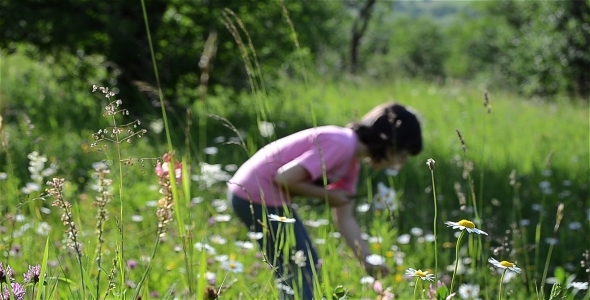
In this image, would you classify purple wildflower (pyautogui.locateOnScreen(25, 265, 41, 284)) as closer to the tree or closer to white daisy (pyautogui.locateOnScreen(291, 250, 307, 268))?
white daisy (pyautogui.locateOnScreen(291, 250, 307, 268))

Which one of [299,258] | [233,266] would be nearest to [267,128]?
[233,266]

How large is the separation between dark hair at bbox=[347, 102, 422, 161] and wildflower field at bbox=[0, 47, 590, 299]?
186 mm

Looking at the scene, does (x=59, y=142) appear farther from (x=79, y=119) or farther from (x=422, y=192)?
(x=422, y=192)

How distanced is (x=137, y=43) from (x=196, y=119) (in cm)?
89

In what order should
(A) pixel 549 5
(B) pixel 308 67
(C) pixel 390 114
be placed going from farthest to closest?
1. (A) pixel 549 5
2. (B) pixel 308 67
3. (C) pixel 390 114

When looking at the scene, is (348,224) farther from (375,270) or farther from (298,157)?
(298,157)

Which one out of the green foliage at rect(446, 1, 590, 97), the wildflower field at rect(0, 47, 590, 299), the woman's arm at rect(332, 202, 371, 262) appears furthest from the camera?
the green foliage at rect(446, 1, 590, 97)

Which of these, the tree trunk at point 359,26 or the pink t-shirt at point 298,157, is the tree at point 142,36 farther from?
the tree trunk at point 359,26

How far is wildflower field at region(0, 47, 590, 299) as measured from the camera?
4.80 ft

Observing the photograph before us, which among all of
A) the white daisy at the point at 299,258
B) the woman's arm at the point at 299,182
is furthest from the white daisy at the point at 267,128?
the white daisy at the point at 299,258

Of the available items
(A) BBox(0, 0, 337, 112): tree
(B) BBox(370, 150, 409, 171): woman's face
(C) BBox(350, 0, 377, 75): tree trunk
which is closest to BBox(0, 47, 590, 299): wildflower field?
(B) BBox(370, 150, 409, 171): woman's face

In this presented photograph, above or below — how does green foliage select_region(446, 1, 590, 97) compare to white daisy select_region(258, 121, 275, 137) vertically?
below

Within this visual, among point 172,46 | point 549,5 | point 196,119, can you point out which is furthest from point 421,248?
point 549,5

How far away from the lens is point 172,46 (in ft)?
23.0
